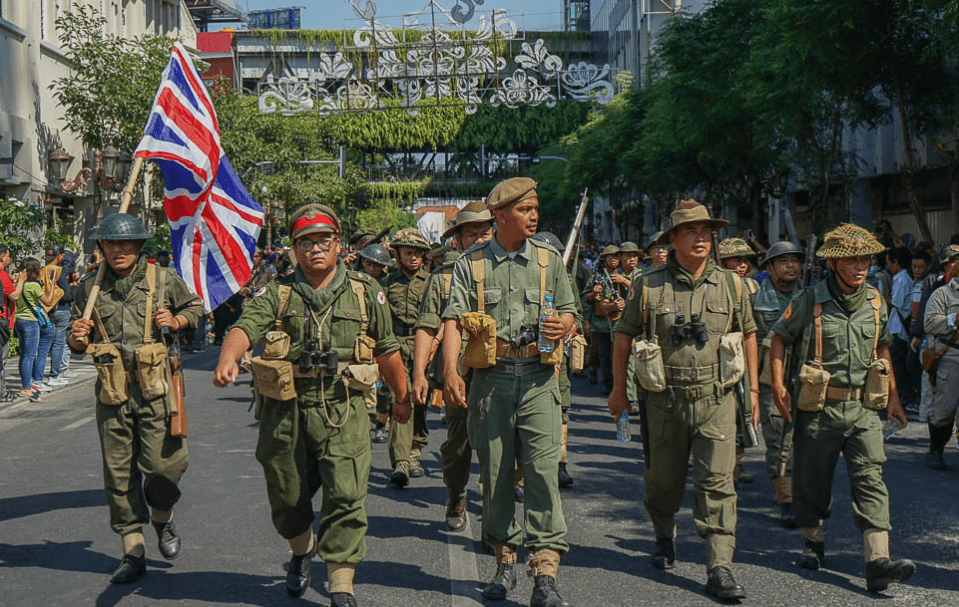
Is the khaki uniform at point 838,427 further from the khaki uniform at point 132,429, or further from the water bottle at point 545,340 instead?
the khaki uniform at point 132,429

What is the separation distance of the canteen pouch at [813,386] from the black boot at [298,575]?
8.99 feet

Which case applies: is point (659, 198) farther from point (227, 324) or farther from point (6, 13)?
point (6, 13)

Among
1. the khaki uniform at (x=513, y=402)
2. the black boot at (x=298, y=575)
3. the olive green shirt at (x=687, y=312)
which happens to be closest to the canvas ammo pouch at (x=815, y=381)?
the olive green shirt at (x=687, y=312)

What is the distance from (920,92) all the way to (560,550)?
50.6 feet

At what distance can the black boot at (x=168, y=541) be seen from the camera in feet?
22.0

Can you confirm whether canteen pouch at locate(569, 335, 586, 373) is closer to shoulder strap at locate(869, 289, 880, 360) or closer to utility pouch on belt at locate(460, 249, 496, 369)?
utility pouch on belt at locate(460, 249, 496, 369)

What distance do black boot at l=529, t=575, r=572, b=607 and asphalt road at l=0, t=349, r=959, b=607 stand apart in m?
0.29

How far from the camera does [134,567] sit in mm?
6305

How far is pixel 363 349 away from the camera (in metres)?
5.84

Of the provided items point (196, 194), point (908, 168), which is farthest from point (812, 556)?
point (908, 168)

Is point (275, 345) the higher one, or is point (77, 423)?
point (275, 345)

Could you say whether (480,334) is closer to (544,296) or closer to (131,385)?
(544,296)

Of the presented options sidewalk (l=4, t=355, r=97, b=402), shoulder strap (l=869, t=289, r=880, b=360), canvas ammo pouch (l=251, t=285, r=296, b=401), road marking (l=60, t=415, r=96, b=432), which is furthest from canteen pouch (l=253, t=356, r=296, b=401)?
sidewalk (l=4, t=355, r=97, b=402)

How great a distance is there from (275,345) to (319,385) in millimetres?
298
